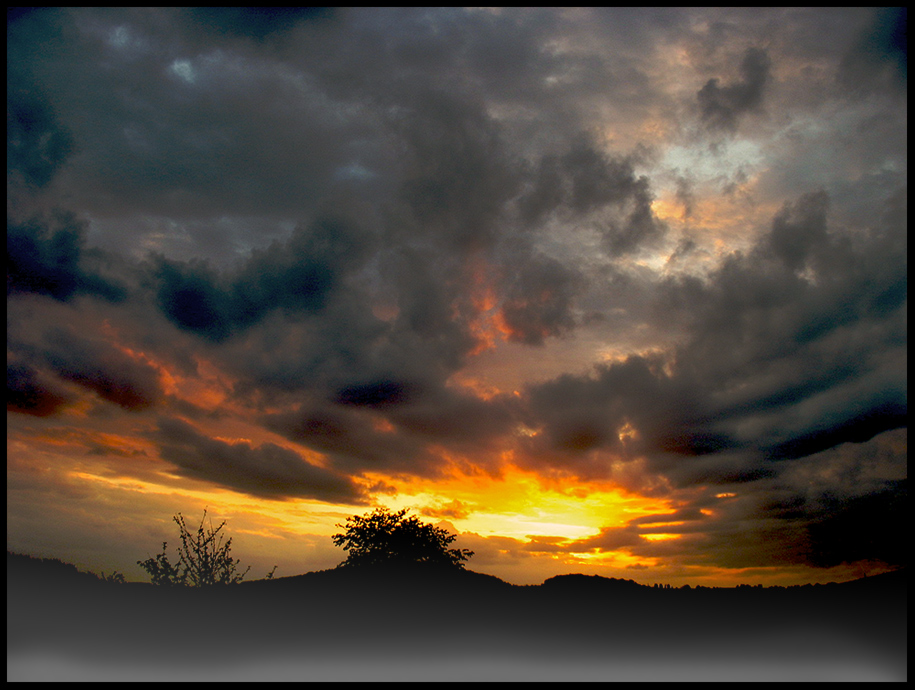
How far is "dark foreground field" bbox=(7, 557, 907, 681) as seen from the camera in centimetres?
1822

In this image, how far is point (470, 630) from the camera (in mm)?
23984

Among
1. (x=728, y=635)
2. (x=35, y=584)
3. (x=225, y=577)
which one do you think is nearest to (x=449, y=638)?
(x=728, y=635)

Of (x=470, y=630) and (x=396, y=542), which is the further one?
(x=396, y=542)

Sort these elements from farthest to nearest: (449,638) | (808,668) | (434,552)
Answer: (434,552) → (449,638) → (808,668)

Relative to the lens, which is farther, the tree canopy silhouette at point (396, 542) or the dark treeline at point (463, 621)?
the tree canopy silhouette at point (396, 542)

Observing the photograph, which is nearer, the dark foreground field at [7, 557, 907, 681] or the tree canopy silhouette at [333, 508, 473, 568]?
the dark foreground field at [7, 557, 907, 681]

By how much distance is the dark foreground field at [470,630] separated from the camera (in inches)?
717

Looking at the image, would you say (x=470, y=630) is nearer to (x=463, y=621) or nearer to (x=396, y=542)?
(x=463, y=621)

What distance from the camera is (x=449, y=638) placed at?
23891 mm

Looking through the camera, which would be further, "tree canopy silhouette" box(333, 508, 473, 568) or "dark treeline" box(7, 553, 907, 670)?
"tree canopy silhouette" box(333, 508, 473, 568)

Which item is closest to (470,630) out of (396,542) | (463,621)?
(463,621)

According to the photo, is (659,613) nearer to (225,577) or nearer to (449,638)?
(449,638)

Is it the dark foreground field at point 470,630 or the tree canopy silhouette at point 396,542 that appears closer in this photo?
the dark foreground field at point 470,630

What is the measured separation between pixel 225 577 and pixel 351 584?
742 cm
